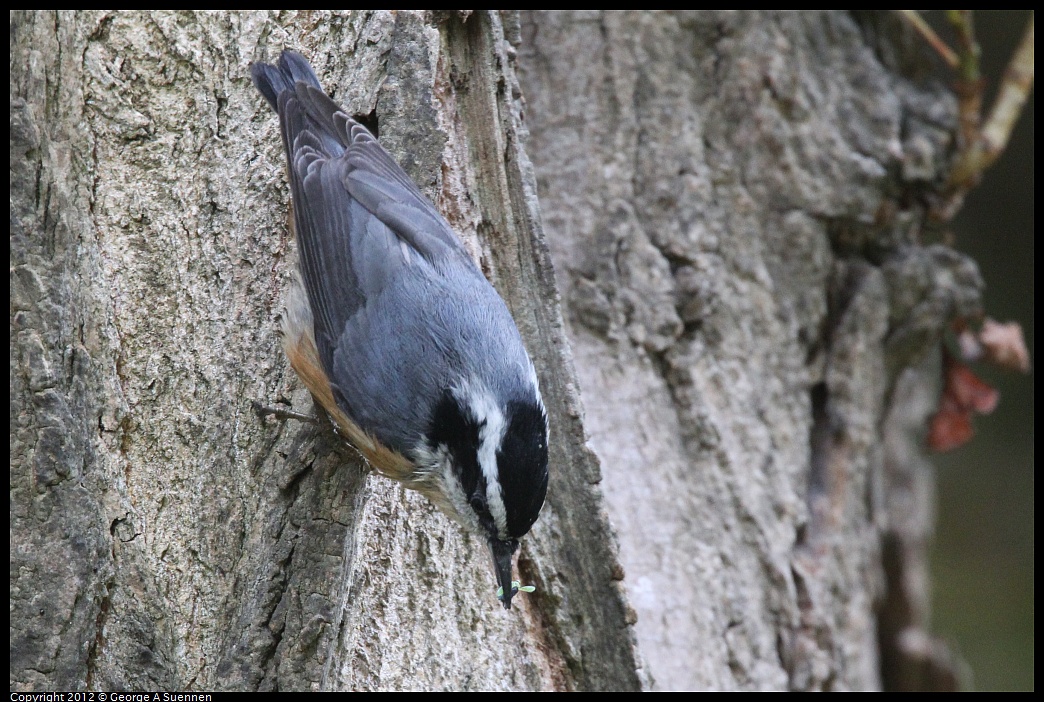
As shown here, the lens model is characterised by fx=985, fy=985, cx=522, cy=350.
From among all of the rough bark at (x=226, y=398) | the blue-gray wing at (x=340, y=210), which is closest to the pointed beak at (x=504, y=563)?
the rough bark at (x=226, y=398)

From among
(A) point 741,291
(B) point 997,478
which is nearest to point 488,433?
(A) point 741,291

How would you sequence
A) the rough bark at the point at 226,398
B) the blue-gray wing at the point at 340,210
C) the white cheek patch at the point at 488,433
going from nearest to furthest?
the rough bark at the point at 226,398, the white cheek patch at the point at 488,433, the blue-gray wing at the point at 340,210

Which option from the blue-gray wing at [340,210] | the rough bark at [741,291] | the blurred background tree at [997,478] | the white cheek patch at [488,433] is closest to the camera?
the white cheek patch at [488,433]

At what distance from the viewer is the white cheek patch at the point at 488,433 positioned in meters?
1.98

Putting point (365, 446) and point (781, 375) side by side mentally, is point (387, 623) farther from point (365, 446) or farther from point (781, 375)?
point (781, 375)

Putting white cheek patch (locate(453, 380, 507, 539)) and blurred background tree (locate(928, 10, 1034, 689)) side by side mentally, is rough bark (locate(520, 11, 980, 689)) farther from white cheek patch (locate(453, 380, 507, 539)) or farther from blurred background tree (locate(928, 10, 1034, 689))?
blurred background tree (locate(928, 10, 1034, 689))

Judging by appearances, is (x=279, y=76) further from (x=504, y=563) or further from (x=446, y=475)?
(x=504, y=563)

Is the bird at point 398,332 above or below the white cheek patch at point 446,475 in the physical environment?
above

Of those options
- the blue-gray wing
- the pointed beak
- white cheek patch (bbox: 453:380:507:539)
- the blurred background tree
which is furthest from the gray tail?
the blurred background tree

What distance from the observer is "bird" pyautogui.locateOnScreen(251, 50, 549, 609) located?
6.68ft

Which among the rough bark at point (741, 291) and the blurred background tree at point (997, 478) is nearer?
the rough bark at point (741, 291)

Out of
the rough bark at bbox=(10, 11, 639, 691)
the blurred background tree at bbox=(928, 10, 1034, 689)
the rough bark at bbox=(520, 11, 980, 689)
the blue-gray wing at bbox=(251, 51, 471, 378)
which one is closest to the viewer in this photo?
the rough bark at bbox=(10, 11, 639, 691)

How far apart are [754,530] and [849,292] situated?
829 mm

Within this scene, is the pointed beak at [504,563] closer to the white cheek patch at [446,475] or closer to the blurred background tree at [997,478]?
the white cheek patch at [446,475]
